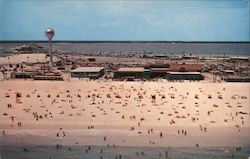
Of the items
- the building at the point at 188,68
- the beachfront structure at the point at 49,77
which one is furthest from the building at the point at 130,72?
the beachfront structure at the point at 49,77

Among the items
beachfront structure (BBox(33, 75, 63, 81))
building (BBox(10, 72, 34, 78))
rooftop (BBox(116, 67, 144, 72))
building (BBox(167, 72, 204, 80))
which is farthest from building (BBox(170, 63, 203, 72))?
building (BBox(10, 72, 34, 78))

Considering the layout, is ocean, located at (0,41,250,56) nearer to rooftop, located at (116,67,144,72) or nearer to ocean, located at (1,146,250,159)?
rooftop, located at (116,67,144,72)

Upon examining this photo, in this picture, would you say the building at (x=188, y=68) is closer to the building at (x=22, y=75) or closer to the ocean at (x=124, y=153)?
the ocean at (x=124, y=153)

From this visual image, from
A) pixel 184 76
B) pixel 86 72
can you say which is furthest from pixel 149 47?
pixel 86 72

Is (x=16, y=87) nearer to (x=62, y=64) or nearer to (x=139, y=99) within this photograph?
(x=62, y=64)

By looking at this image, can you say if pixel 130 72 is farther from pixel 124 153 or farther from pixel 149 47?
pixel 124 153

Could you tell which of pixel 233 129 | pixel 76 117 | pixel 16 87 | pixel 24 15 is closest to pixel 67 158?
pixel 76 117
